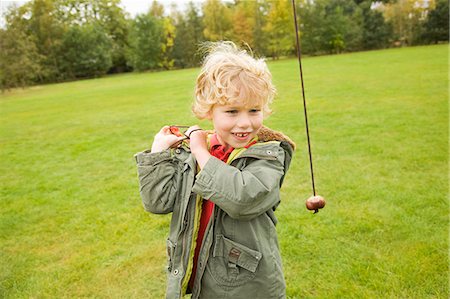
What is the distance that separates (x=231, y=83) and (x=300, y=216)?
2.69 m

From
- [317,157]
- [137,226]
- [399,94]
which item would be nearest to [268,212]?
[137,226]

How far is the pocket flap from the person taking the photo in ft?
4.90

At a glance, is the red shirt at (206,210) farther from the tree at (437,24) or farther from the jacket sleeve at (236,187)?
the tree at (437,24)

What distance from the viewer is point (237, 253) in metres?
1.50

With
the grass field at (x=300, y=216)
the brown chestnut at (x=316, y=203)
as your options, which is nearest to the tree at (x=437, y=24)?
the grass field at (x=300, y=216)

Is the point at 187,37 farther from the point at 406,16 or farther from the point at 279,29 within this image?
the point at 406,16

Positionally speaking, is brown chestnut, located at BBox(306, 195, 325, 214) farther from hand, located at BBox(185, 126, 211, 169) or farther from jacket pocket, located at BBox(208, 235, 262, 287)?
hand, located at BBox(185, 126, 211, 169)

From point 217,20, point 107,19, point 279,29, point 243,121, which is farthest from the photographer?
point 107,19

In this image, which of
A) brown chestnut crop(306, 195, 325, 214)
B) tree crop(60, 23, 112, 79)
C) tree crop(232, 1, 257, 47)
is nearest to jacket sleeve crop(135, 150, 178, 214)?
brown chestnut crop(306, 195, 325, 214)

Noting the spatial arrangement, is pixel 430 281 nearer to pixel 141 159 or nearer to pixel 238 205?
pixel 238 205

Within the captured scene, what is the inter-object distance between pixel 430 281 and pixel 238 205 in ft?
6.83

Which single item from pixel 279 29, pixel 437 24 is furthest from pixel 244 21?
pixel 437 24

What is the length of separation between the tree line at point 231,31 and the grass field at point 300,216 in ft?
102

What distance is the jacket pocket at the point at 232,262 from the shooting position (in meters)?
1.50
